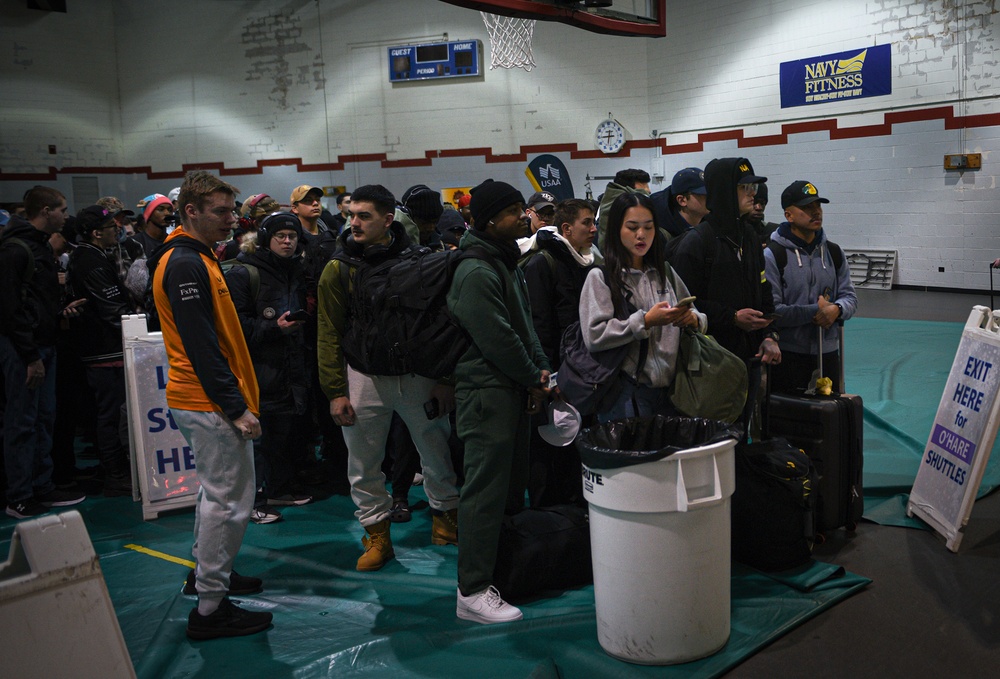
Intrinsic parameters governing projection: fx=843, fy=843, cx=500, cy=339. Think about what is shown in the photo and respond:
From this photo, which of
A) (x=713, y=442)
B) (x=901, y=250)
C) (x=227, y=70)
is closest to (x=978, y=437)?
(x=713, y=442)

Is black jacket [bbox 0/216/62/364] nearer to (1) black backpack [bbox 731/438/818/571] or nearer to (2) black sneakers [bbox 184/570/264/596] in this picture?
(2) black sneakers [bbox 184/570/264/596]

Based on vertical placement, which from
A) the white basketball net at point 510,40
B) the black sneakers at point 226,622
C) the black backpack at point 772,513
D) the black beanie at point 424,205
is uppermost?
the white basketball net at point 510,40

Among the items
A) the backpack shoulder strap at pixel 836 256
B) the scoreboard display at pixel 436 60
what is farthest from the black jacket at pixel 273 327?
the scoreboard display at pixel 436 60

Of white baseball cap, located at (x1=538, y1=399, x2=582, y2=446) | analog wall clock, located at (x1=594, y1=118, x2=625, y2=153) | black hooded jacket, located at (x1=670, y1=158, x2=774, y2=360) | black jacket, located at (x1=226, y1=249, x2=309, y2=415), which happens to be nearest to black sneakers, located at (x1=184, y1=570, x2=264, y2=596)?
black jacket, located at (x1=226, y1=249, x2=309, y2=415)

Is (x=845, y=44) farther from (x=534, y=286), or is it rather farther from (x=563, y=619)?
(x=563, y=619)

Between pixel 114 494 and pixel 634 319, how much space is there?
3.73 meters

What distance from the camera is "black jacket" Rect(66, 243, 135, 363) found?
545 centimetres

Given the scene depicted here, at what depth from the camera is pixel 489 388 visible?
3.38 metres

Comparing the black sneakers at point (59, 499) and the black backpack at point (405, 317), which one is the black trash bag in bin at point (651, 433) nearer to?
the black backpack at point (405, 317)

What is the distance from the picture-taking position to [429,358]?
11.6 feet

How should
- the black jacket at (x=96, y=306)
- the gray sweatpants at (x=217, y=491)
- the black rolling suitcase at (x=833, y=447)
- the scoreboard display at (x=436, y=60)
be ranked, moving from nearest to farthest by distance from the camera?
the gray sweatpants at (x=217, y=491) < the black rolling suitcase at (x=833, y=447) < the black jacket at (x=96, y=306) < the scoreboard display at (x=436, y=60)

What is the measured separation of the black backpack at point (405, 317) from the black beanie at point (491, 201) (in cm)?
14

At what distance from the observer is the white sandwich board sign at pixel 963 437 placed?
387cm

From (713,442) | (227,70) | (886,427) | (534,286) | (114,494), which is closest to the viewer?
(713,442)
